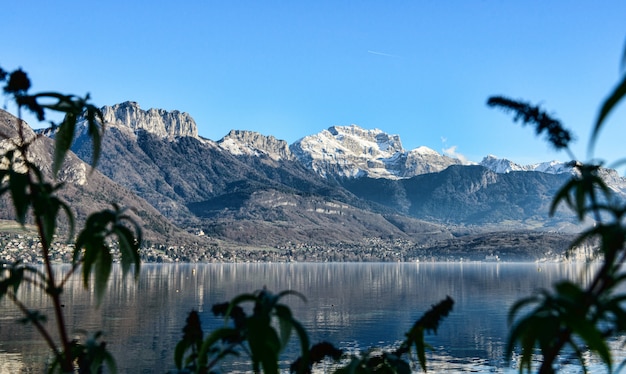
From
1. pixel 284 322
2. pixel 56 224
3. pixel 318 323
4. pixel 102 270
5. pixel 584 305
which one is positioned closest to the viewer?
pixel 584 305

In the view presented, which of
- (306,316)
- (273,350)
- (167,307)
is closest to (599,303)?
(273,350)

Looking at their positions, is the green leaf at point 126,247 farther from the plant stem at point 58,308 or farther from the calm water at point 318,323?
the calm water at point 318,323

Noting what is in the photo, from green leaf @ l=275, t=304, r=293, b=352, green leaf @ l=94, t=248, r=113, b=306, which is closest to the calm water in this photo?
green leaf @ l=94, t=248, r=113, b=306

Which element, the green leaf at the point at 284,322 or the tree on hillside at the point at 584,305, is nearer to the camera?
the tree on hillside at the point at 584,305

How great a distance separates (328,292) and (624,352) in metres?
111

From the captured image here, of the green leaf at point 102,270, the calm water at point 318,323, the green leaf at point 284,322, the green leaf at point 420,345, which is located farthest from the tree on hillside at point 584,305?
the calm water at point 318,323

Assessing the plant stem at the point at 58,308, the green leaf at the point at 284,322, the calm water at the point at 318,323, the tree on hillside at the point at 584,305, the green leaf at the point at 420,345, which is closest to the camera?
the tree on hillside at the point at 584,305

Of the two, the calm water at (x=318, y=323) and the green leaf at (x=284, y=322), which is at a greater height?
the green leaf at (x=284, y=322)

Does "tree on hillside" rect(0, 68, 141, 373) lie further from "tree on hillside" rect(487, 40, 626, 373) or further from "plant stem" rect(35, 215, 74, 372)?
"tree on hillside" rect(487, 40, 626, 373)

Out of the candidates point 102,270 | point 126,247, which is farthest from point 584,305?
point 102,270

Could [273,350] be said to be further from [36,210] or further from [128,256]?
[36,210]

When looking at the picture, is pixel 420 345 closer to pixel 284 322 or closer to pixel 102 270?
pixel 284 322

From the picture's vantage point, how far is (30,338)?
3664 inches

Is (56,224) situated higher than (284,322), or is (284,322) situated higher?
(56,224)
